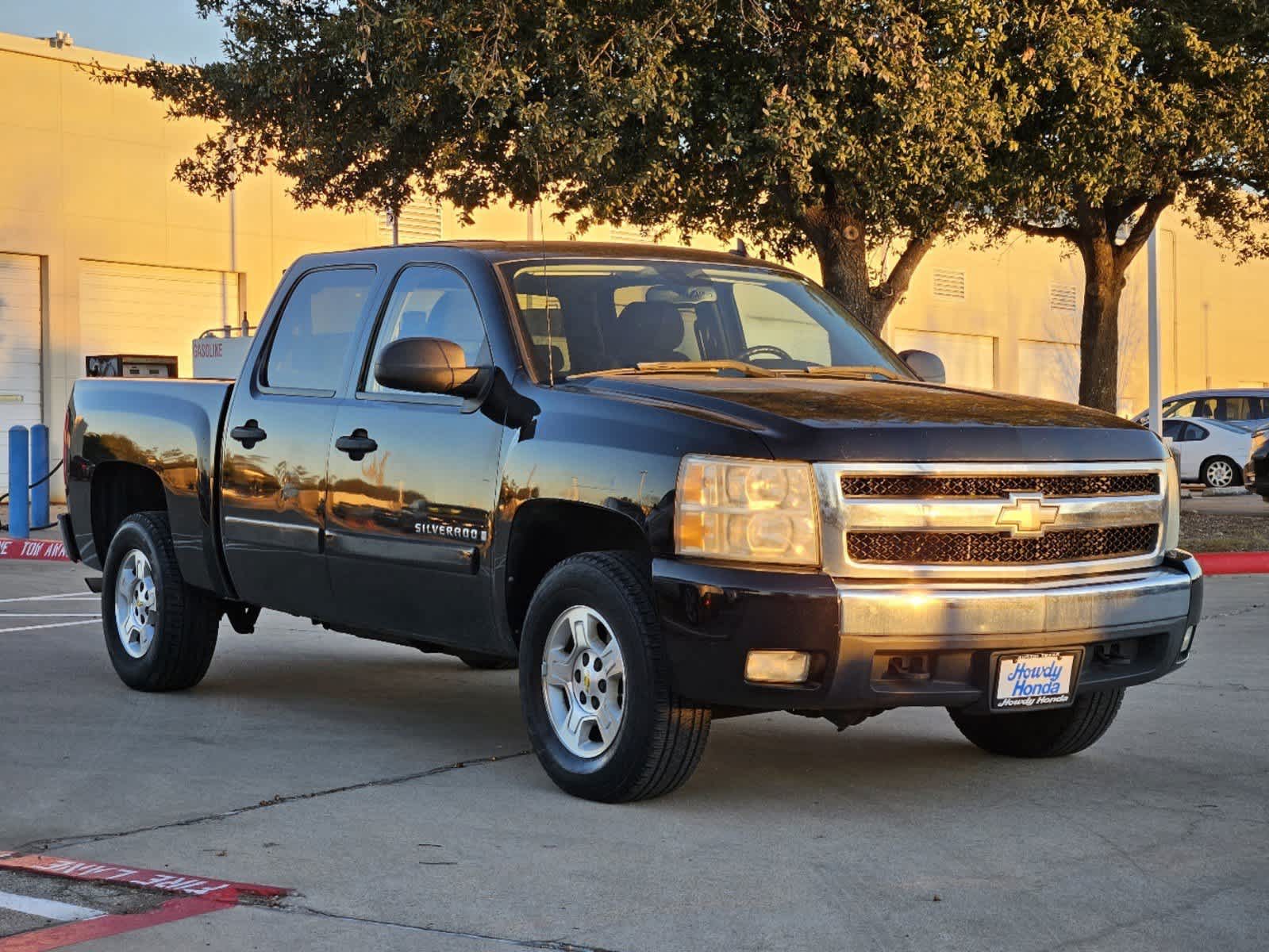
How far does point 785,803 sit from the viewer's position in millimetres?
6250

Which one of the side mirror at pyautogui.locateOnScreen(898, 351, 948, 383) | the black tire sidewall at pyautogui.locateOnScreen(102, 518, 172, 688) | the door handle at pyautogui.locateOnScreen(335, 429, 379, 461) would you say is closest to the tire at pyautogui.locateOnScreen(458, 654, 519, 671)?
the black tire sidewall at pyautogui.locateOnScreen(102, 518, 172, 688)

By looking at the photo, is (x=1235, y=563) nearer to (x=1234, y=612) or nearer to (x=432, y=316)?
(x=1234, y=612)

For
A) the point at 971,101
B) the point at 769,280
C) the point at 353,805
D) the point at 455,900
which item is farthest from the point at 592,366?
the point at 971,101

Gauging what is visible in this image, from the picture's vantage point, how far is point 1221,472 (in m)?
30.5

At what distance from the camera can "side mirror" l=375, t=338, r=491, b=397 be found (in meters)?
6.65

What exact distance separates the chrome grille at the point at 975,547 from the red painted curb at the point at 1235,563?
1024 cm

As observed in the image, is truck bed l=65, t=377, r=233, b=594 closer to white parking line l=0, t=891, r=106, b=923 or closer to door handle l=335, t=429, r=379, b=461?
door handle l=335, t=429, r=379, b=461

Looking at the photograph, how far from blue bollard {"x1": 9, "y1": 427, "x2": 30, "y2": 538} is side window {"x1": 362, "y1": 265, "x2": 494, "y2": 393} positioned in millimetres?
13873

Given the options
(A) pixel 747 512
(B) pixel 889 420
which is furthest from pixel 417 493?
(B) pixel 889 420

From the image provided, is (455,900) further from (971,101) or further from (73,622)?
(971,101)

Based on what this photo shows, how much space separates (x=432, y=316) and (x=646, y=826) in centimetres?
238

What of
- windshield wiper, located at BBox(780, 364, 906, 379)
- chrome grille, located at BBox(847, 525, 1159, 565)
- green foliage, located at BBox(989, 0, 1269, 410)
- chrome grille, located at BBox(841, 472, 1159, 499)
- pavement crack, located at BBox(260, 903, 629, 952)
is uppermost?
green foliage, located at BBox(989, 0, 1269, 410)

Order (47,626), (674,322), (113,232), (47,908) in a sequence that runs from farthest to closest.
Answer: (113,232) → (47,626) → (674,322) → (47,908)

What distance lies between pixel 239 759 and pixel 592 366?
199cm
